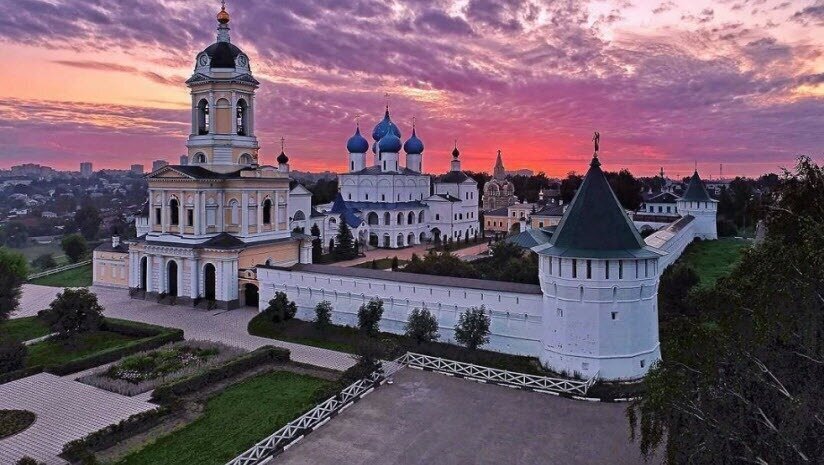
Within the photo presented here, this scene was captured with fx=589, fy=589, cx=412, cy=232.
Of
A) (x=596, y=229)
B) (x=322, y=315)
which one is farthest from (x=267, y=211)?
(x=596, y=229)

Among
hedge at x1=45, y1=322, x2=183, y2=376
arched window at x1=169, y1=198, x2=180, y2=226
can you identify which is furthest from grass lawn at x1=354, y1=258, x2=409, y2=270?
hedge at x1=45, y1=322, x2=183, y2=376

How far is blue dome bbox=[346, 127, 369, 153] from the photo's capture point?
4941 centimetres

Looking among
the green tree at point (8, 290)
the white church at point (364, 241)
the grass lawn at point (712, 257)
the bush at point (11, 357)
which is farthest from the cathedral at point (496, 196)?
the bush at point (11, 357)

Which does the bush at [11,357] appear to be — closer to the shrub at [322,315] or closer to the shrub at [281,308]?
the shrub at [281,308]

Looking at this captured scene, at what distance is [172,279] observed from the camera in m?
26.5

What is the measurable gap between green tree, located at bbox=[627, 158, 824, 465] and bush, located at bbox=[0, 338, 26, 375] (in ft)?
54.5

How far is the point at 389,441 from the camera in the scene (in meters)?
11.5

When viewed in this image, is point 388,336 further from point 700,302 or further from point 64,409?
point 700,302

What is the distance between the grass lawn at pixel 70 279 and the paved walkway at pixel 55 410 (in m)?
16.8

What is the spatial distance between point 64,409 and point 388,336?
9217 mm

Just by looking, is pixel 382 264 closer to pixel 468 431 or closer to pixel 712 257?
pixel 712 257

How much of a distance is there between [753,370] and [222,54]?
1022 inches

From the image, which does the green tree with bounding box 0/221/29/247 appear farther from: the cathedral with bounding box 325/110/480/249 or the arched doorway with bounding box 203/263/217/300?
the arched doorway with bounding box 203/263/217/300

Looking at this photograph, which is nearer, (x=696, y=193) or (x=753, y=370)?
(x=753, y=370)
